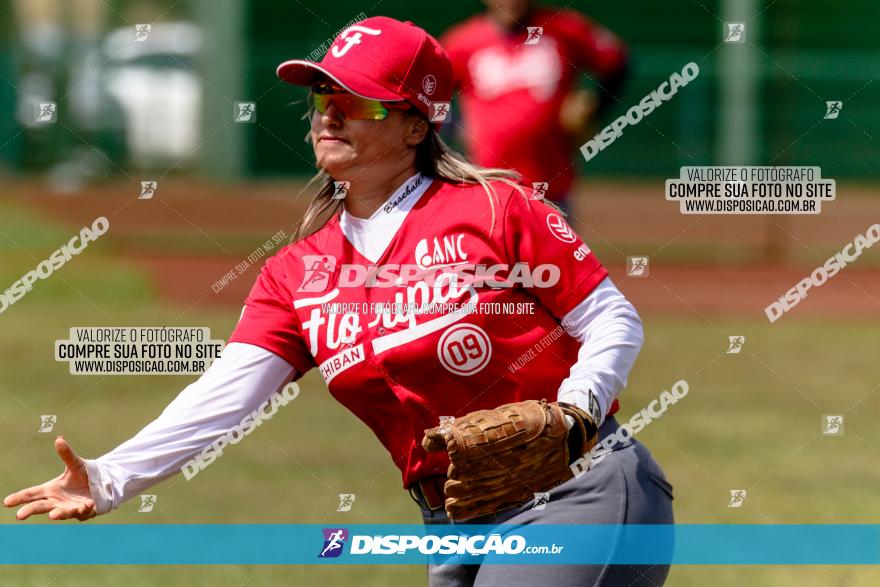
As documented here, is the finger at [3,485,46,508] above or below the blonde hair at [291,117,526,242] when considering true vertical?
below

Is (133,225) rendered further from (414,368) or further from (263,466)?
(414,368)

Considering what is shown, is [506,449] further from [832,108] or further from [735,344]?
[735,344]

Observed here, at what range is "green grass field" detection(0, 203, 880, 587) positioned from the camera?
19.7ft

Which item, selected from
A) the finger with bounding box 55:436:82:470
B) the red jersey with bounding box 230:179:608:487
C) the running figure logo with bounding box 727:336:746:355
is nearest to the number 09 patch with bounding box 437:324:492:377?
the red jersey with bounding box 230:179:608:487

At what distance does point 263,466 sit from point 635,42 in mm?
17804

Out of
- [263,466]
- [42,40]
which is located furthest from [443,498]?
[42,40]

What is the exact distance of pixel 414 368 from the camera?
366 cm

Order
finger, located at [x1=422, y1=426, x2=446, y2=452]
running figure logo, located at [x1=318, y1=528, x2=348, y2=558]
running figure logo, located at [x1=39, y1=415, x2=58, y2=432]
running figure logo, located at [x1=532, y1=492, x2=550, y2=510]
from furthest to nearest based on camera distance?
running figure logo, located at [x1=39, y1=415, x2=58, y2=432] → running figure logo, located at [x1=318, y1=528, x2=348, y2=558] → running figure logo, located at [x1=532, y1=492, x2=550, y2=510] → finger, located at [x1=422, y1=426, x2=446, y2=452]

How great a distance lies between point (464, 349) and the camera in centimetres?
361

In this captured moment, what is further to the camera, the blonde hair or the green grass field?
the green grass field

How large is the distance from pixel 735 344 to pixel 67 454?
8882 millimetres

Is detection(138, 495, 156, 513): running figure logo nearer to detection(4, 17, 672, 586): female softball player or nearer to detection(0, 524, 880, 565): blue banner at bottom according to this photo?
detection(0, 524, 880, 565): blue banner at bottom

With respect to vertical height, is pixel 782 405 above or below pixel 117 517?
above

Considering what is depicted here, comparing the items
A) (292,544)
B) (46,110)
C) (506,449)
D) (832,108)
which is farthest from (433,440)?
(46,110)
